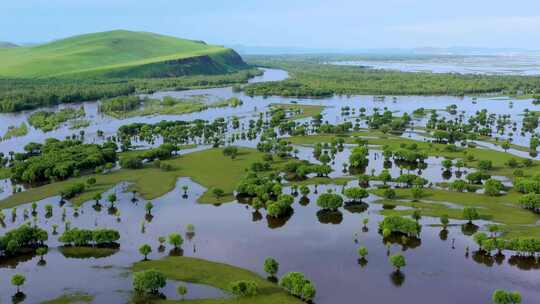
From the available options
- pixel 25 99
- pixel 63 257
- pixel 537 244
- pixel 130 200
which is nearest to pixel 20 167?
pixel 130 200

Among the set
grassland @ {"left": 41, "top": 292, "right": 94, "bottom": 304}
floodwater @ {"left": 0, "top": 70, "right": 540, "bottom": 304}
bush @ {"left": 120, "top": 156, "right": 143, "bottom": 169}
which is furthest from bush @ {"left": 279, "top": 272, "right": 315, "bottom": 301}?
bush @ {"left": 120, "top": 156, "right": 143, "bottom": 169}

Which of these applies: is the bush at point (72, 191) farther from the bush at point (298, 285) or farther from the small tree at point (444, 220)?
the small tree at point (444, 220)

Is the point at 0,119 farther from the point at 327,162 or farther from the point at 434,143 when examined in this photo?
the point at 434,143

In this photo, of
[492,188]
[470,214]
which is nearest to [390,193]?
[470,214]

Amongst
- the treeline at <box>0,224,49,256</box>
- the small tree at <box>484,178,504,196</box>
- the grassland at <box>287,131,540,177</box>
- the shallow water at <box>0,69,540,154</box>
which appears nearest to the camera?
the treeline at <box>0,224,49,256</box>

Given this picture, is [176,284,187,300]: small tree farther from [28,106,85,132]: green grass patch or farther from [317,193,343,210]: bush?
[28,106,85,132]: green grass patch

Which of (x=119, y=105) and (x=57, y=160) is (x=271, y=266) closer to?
(x=57, y=160)
